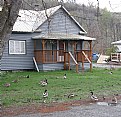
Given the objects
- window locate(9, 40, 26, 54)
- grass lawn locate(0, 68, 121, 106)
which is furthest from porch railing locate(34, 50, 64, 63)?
grass lawn locate(0, 68, 121, 106)

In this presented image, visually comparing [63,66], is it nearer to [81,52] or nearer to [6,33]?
[81,52]

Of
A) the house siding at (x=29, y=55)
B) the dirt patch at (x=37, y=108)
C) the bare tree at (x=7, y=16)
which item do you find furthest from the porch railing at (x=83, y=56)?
the bare tree at (x=7, y=16)

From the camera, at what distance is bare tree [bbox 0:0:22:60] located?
9.07m

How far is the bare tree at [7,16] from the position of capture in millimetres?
9070

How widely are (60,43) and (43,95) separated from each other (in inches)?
542

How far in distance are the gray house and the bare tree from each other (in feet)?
43.6

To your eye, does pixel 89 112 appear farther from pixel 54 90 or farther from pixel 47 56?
pixel 47 56

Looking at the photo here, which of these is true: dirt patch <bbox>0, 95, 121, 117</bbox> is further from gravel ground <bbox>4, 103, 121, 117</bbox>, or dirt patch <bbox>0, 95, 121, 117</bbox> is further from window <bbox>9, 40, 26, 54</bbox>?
window <bbox>9, 40, 26, 54</bbox>

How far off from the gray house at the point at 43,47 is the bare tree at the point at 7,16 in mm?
13300

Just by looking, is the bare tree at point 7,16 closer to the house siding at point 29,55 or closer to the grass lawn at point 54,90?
the grass lawn at point 54,90

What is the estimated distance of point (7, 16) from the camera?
916 centimetres

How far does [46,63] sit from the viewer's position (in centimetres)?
2317

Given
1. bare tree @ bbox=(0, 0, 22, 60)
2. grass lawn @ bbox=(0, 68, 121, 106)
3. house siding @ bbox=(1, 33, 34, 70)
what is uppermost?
bare tree @ bbox=(0, 0, 22, 60)

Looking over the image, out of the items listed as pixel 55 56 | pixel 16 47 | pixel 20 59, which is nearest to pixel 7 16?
pixel 16 47
